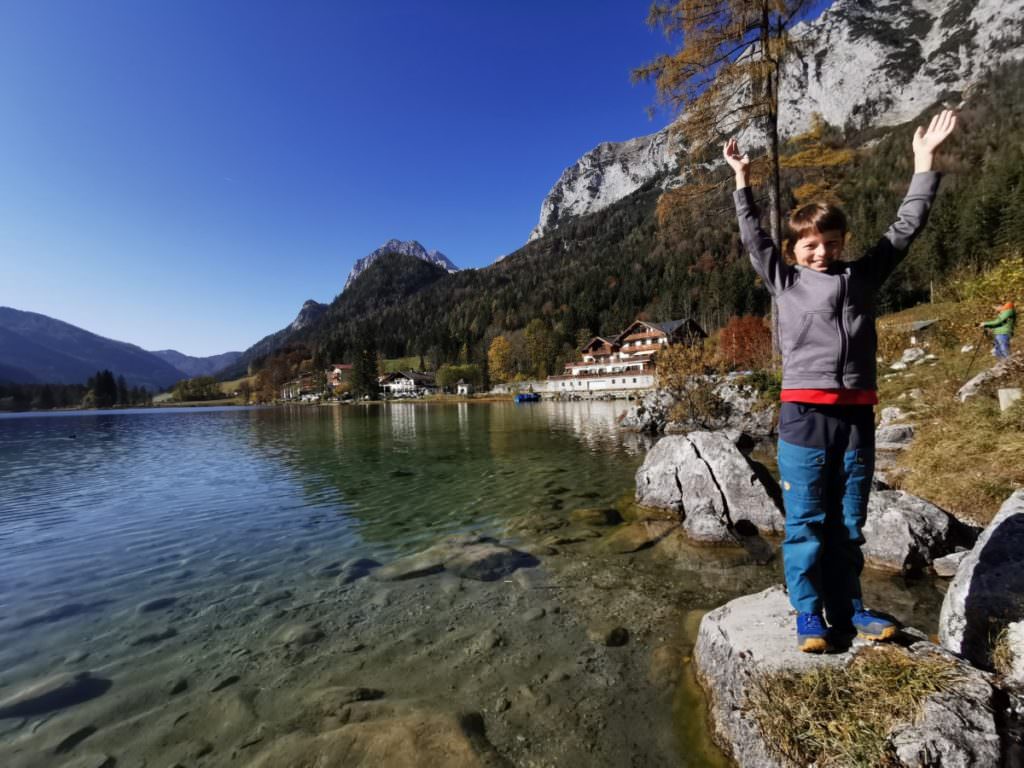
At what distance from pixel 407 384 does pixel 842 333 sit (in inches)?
5024

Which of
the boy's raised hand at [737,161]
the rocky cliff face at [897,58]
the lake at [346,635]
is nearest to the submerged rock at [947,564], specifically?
the lake at [346,635]

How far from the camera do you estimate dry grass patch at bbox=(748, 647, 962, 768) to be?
2.39 metres

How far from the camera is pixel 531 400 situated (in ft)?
265

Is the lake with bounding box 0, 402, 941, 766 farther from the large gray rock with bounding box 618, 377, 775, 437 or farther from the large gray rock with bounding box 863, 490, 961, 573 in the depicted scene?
the large gray rock with bounding box 618, 377, 775, 437

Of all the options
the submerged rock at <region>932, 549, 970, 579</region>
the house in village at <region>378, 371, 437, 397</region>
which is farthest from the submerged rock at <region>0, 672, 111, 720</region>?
the house in village at <region>378, 371, 437, 397</region>

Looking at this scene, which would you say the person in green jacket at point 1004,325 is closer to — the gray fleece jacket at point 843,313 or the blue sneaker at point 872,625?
the gray fleece jacket at point 843,313

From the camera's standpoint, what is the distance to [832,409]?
3012 millimetres

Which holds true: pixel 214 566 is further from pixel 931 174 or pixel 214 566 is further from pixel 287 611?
pixel 931 174

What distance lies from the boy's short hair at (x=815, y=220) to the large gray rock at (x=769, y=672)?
2925 millimetres

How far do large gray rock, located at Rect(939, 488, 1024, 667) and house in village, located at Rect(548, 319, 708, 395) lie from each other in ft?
237

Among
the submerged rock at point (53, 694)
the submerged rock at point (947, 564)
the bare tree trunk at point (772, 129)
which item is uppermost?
the bare tree trunk at point (772, 129)

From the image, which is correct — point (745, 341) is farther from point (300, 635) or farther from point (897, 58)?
point (897, 58)

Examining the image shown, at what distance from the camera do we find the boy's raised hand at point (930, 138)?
299cm

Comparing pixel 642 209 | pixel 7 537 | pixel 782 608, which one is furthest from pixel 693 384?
pixel 642 209
